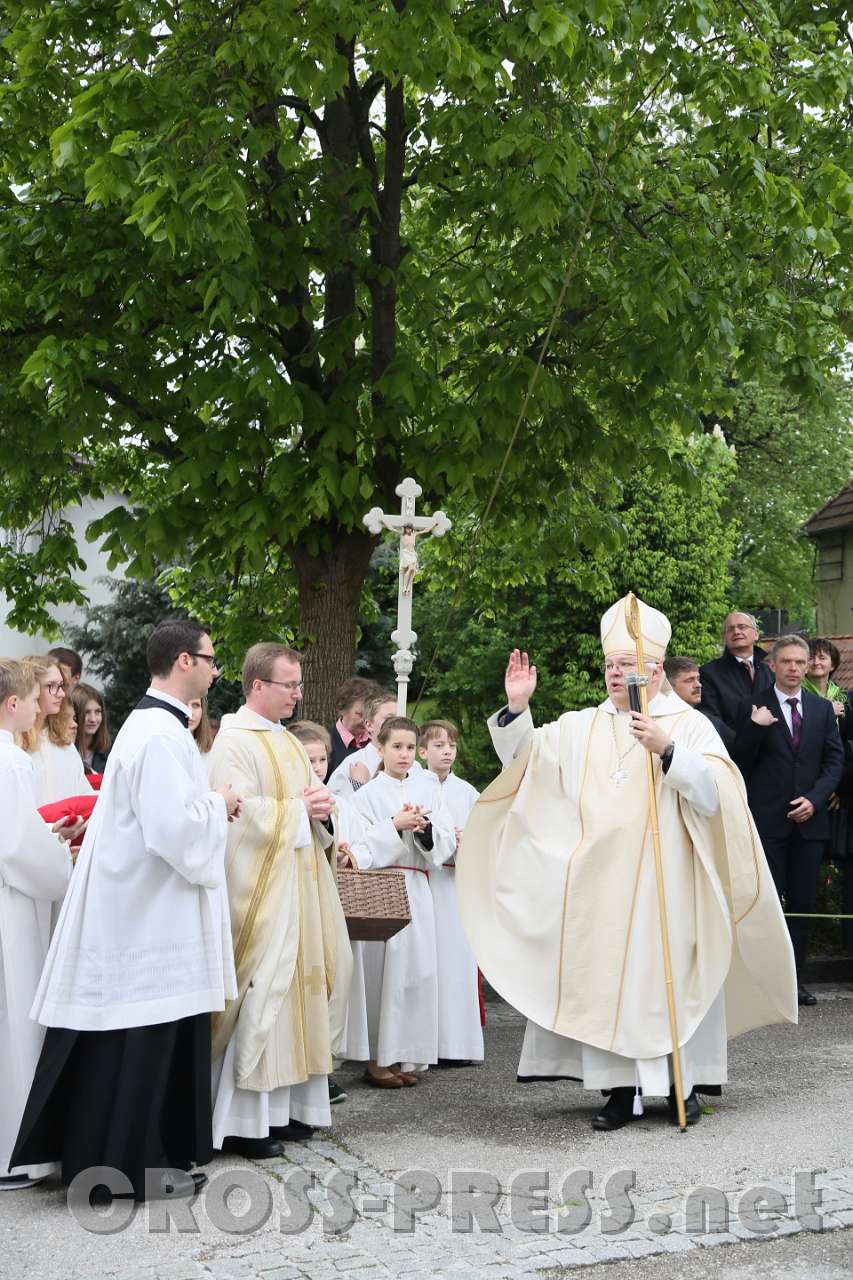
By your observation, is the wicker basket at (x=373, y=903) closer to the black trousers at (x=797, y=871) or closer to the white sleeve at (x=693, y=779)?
the white sleeve at (x=693, y=779)

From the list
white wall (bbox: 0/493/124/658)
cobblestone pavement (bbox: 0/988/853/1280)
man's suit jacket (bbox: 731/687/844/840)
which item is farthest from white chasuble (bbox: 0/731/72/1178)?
white wall (bbox: 0/493/124/658)

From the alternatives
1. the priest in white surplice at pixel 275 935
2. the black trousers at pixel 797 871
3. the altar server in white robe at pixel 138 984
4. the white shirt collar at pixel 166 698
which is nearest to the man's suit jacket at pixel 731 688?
the black trousers at pixel 797 871

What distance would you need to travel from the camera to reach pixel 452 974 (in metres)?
7.92

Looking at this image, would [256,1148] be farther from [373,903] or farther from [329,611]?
[329,611]

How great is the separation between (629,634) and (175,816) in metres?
2.47

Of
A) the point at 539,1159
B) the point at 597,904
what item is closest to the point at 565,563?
the point at 597,904

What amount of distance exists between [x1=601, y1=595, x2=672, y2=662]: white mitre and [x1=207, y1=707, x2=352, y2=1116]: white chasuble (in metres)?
1.56

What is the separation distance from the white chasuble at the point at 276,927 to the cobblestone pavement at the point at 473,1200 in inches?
15.2

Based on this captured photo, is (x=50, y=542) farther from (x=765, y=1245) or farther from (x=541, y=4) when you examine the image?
(x=765, y=1245)

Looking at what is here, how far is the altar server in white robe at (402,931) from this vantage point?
7.52 meters

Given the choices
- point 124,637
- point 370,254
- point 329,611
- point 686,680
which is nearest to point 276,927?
point 686,680

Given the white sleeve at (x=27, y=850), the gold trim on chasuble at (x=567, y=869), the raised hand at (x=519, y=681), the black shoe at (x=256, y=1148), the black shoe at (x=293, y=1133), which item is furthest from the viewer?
the raised hand at (x=519, y=681)

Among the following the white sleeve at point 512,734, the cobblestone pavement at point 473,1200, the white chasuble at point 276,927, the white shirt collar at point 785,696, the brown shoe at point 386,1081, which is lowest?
the cobblestone pavement at point 473,1200

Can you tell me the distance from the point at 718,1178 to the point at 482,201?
6.58 meters
